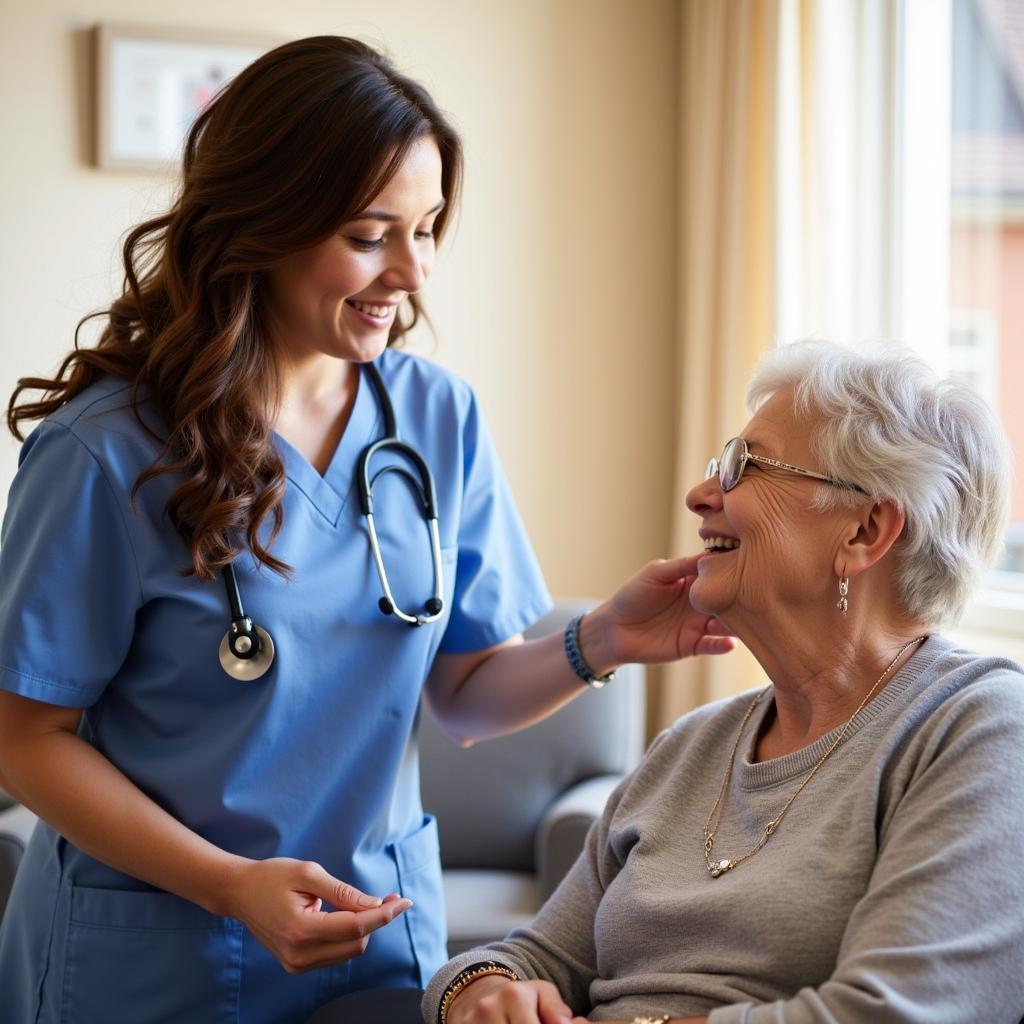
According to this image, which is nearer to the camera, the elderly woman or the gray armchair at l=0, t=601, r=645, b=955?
the elderly woman

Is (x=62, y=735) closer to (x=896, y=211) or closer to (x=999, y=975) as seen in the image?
(x=999, y=975)

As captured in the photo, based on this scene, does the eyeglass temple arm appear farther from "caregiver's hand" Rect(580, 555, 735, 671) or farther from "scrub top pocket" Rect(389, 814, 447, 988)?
"scrub top pocket" Rect(389, 814, 447, 988)

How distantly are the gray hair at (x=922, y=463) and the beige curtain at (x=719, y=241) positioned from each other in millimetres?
1735

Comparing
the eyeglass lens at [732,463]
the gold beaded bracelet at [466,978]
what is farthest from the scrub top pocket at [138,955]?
the eyeglass lens at [732,463]

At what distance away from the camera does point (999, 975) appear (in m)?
1.07

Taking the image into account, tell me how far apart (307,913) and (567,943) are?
0.35 metres

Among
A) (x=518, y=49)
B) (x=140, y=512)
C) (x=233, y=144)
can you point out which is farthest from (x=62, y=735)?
(x=518, y=49)

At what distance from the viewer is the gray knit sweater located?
3.54ft

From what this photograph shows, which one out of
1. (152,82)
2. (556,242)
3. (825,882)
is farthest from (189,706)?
(556,242)

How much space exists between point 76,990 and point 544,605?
2.60ft

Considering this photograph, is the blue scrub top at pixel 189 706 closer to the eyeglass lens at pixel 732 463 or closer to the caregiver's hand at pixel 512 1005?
the caregiver's hand at pixel 512 1005

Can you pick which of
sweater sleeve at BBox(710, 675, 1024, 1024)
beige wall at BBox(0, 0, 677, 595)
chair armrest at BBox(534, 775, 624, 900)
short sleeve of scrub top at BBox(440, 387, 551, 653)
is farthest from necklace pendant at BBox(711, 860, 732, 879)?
beige wall at BBox(0, 0, 677, 595)

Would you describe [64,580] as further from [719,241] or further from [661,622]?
[719,241]

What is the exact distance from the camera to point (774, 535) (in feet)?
4.60
